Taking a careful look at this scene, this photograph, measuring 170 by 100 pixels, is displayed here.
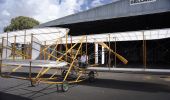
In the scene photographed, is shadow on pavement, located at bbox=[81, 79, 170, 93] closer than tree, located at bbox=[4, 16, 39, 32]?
Yes

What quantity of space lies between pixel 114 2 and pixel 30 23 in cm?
4829

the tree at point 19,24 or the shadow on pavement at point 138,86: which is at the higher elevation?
the tree at point 19,24

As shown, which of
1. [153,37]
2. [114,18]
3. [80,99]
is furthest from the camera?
[114,18]

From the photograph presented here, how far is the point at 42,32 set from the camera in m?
11.8

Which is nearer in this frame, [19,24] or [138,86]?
[138,86]

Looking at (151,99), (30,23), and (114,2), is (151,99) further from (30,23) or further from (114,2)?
(30,23)

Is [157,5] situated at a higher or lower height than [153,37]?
higher

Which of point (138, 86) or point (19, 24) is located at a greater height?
point (19, 24)

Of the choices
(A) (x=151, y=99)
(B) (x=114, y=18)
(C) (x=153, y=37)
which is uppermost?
(B) (x=114, y=18)

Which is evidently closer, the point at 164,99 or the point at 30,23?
the point at 164,99

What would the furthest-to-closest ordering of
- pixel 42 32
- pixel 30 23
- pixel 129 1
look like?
pixel 30 23
pixel 129 1
pixel 42 32

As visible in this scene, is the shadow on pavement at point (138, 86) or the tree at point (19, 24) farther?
the tree at point (19, 24)

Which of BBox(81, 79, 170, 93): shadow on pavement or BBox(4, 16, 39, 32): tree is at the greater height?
BBox(4, 16, 39, 32): tree

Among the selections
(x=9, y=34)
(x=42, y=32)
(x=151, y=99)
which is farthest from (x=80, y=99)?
(x=9, y=34)
